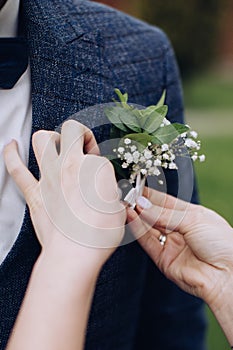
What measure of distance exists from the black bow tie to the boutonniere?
224 millimetres

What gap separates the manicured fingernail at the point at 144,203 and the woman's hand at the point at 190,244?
21 mm

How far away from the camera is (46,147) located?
49.3 inches

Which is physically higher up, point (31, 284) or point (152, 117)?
point (152, 117)

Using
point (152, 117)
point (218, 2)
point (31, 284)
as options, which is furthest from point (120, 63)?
point (218, 2)

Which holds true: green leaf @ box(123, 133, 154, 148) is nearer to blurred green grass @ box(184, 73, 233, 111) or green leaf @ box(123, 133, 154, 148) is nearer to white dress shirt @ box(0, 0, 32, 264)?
white dress shirt @ box(0, 0, 32, 264)

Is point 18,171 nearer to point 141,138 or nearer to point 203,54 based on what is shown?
point 141,138

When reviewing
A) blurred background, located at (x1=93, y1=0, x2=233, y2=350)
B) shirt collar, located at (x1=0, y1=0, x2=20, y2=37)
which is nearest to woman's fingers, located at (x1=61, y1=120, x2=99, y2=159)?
shirt collar, located at (x1=0, y1=0, x2=20, y2=37)

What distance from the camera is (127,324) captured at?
170 cm

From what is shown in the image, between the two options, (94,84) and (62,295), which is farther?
(94,84)

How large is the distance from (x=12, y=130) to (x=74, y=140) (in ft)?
0.74

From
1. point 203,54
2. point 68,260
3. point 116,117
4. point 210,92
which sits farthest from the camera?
point 203,54

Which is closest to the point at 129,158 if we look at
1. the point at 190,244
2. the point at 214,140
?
the point at 190,244

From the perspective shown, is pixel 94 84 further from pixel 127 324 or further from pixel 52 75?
pixel 127 324

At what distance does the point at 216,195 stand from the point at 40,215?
15.0ft
